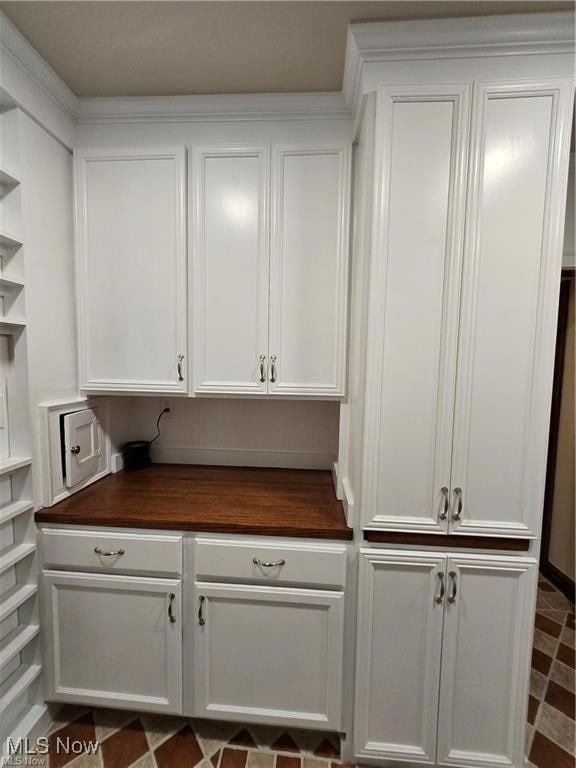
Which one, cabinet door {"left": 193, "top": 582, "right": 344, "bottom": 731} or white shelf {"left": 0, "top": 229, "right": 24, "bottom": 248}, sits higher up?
white shelf {"left": 0, "top": 229, "right": 24, "bottom": 248}

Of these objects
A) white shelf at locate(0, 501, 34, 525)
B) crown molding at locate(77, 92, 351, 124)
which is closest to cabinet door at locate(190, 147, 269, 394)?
crown molding at locate(77, 92, 351, 124)

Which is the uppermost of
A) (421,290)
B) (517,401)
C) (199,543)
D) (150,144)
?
(150,144)

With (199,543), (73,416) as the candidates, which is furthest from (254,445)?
(73,416)

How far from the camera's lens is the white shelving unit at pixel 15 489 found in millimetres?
1265

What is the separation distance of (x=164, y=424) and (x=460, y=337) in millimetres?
1572

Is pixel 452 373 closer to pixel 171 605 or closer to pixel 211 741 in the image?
pixel 171 605

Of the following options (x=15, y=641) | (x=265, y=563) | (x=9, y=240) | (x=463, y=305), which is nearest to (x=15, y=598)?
(x=15, y=641)

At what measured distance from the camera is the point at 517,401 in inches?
45.3

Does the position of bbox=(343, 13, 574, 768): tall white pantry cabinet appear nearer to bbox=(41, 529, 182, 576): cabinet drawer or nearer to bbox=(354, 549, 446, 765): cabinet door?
bbox=(354, 549, 446, 765): cabinet door

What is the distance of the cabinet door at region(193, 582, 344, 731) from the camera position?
1.31m

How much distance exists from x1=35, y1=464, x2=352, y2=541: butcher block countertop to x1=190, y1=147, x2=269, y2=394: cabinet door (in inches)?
18.9

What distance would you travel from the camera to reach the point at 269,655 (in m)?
1.33

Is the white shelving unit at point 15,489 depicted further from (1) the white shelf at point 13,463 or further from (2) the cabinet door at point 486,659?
(2) the cabinet door at point 486,659

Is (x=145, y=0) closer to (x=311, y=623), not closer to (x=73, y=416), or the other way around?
(x=73, y=416)
